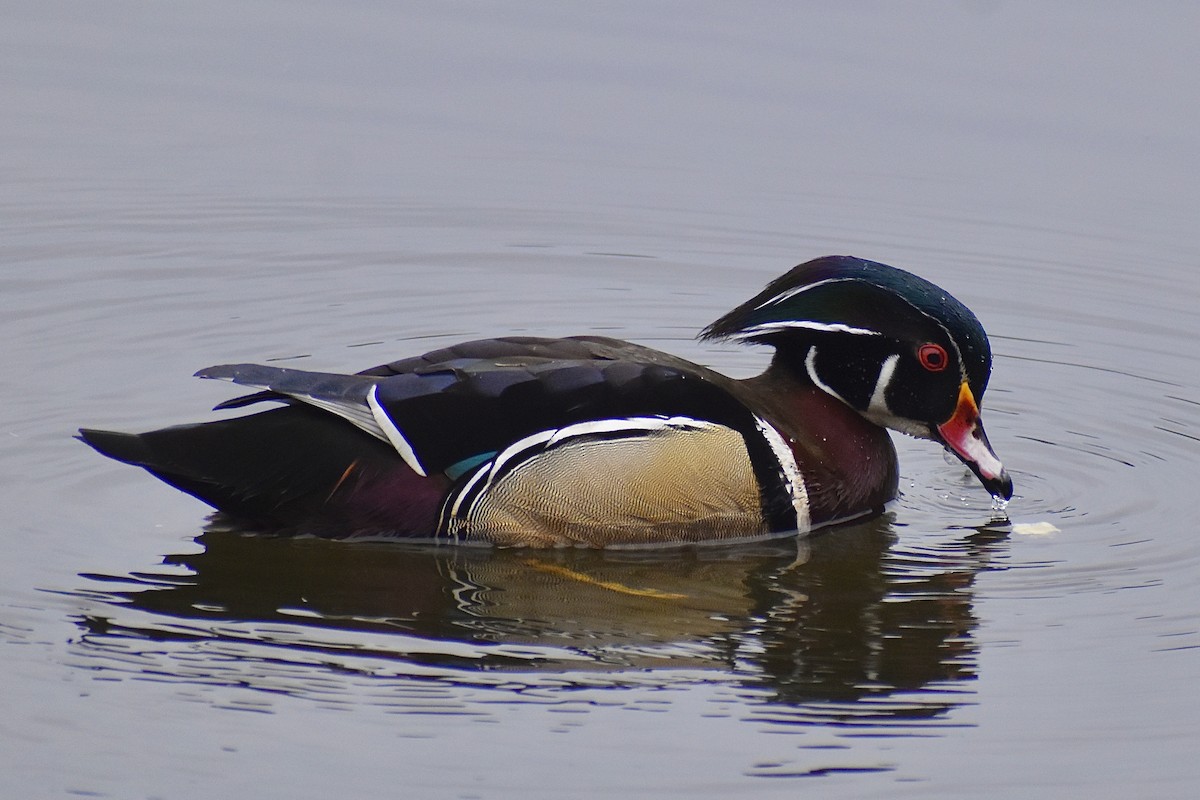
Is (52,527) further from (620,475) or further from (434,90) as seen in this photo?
(434,90)

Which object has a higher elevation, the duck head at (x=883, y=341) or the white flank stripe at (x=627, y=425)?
the duck head at (x=883, y=341)

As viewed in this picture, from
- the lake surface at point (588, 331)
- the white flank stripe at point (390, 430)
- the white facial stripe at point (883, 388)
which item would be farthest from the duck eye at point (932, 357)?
the white flank stripe at point (390, 430)

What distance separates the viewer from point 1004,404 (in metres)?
10.8

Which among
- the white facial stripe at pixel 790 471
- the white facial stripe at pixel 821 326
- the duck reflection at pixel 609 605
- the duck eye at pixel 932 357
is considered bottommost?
the duck reflection at pixel 609 605

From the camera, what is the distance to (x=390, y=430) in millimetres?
8289

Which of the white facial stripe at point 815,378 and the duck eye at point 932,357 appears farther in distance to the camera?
the white facial stripe at point 815,378

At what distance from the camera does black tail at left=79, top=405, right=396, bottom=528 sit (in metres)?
8.34

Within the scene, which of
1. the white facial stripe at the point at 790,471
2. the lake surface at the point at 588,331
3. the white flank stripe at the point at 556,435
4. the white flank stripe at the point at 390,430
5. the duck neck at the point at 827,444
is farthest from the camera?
the duck neck at the point at 827,444

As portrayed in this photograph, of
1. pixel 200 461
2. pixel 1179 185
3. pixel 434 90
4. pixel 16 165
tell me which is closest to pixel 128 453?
pixel 200 461

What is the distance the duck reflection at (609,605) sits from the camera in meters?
7.37

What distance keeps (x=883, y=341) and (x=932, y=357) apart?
0.76 ft

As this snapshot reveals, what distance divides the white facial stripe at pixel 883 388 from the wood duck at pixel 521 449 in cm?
27

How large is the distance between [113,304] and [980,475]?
16.8 ft

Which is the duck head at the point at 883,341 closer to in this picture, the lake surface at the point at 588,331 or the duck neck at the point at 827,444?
the duck neck at the point at 827,444
